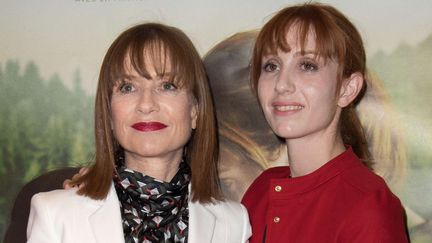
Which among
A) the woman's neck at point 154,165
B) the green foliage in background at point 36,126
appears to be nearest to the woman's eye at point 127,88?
the woman's neck at point 154,165

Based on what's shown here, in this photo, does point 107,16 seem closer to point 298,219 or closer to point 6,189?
point 6,189

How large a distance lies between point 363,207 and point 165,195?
2.00 feet

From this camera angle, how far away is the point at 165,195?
6.06 feet

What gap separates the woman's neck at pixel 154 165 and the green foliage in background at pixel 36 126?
61 cm

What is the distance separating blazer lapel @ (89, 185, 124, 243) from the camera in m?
1.70

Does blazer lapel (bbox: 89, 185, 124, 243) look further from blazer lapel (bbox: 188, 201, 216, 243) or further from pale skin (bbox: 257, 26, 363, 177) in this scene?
pale skin (bbox: 257, 26, 363, 177)

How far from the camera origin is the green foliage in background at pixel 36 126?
2459 mm

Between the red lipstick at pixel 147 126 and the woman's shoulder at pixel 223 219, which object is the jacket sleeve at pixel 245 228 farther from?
the red lipstick at pixel 147 126

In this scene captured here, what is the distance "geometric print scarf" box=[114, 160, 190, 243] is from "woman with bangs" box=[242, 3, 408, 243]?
0.32 meters

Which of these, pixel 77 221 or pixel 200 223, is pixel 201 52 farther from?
pixel 77 221

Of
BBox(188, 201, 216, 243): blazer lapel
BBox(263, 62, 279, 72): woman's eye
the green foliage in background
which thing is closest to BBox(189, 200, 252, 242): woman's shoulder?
BBox(188, 201, 216, 243): blazer lapel

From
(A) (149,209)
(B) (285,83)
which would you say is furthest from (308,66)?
(A) (149,209)

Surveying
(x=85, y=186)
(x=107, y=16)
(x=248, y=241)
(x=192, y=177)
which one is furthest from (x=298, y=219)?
(x=107, y=16)

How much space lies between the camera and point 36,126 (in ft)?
8.16
